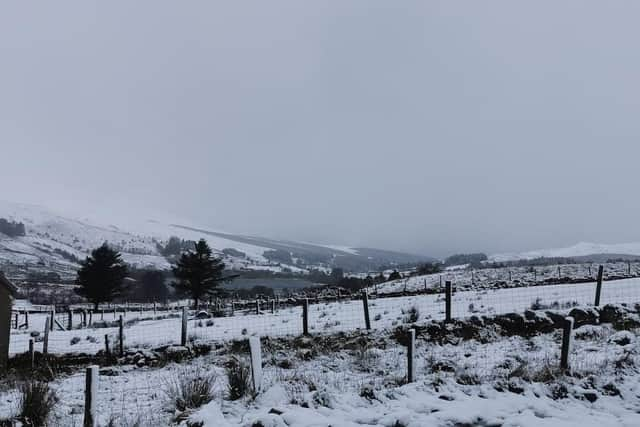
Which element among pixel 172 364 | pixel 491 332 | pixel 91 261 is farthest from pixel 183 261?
pixel 491 332

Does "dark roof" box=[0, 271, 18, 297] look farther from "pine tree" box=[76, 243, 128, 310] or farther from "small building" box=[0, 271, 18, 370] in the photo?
"pine tree" box=[76, 243, 128, 310]

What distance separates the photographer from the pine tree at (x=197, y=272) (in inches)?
2181

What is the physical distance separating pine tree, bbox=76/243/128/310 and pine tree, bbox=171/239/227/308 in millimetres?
6851

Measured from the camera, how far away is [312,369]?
35.9 feet

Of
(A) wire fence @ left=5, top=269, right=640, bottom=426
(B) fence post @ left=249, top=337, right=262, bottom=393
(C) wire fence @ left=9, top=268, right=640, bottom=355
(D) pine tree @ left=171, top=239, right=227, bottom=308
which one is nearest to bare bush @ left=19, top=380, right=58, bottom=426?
(A) wire fence @ left=5, top=269, right=640, bottom=426

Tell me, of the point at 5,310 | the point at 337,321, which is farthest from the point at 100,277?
the point at 337,321

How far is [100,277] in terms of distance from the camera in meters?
54.5

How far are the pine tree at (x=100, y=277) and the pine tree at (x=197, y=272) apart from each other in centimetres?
685

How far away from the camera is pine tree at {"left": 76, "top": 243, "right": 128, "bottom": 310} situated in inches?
2142

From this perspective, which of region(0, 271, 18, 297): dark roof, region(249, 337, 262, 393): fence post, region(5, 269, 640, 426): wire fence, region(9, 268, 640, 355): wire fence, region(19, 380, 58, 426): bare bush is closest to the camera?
region(19, 380, 58, 426): bare bush

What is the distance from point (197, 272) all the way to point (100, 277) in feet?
36.7

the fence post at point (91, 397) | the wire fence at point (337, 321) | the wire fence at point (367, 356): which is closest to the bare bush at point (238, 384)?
the wire fence at point (367, 356)

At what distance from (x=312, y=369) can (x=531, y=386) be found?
529 centimetres

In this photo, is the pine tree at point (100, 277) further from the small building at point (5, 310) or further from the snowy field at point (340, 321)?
the small building at point (5, 310)
